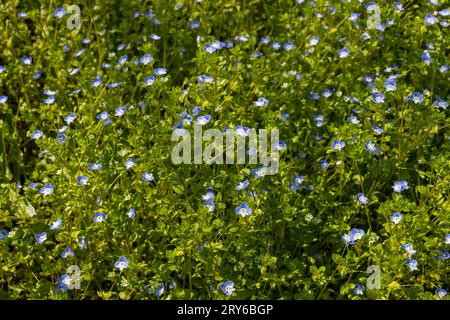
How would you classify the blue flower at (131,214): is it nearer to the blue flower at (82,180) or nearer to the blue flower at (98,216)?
the blue flower at (98,216)

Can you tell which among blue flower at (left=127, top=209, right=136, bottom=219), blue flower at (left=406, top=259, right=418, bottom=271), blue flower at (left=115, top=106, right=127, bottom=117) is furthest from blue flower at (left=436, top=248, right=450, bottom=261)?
blue flower at (left=115, top=106, right=127, bottom=117)

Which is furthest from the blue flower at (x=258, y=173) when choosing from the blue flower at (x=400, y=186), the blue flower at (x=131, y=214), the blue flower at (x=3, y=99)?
the blue flower at (x=3, y=99)

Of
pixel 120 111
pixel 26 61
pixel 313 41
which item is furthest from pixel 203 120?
pixel 26 61

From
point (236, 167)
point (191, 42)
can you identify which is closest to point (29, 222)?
point (236, 167)

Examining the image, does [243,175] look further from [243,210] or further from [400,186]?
[400,186]

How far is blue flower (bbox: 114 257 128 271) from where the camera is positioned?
3.33 m

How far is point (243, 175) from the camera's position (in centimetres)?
341

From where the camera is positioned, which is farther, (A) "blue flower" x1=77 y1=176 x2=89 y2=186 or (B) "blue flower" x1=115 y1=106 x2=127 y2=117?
(B) "blue flower" x1=115 y1=106 x2=127 y2=117

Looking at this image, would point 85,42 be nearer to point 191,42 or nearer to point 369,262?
point 191,42

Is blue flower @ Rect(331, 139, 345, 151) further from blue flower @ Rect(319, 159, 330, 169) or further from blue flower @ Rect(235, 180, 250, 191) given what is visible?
blue flower @ Rect(235, 180, 250, 191)

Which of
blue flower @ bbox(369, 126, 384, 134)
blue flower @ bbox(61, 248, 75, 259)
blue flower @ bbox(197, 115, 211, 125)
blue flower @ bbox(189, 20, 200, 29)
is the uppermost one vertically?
blue flower @ bbox(189, 20, 200, 29)

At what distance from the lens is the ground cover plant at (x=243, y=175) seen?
10.8 ft

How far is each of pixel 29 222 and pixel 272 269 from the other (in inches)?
53.2

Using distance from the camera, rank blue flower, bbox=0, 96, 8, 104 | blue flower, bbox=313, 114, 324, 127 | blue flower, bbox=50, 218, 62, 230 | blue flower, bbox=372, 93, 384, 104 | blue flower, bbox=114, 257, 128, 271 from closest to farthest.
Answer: blue flower, bbox=114, 257, 128, 271
blue flower, bbox=50, 218, 62, 230
blue flower, bbox=372, 93, 384, 104
blue flower, bbox=313, 114, 324, 127
blue flower, bbox=0, 96, 8, 104
